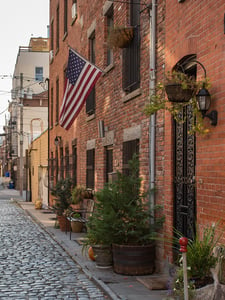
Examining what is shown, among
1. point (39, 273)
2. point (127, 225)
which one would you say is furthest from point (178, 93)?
point (39, 273)

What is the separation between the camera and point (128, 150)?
10.9 m

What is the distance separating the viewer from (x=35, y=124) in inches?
1892

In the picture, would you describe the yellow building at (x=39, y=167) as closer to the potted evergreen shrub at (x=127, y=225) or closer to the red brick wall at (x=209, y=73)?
the potted evergreen shrub at (x=127, y=225)

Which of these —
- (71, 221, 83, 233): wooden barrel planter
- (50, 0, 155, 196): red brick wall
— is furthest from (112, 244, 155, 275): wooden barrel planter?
(71, 221, 83, 233): wooden barrel planter

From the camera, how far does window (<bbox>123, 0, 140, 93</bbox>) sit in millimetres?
10336

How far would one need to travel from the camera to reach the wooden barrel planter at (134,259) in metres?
8.42

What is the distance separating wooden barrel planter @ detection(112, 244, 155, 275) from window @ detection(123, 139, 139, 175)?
2.43m

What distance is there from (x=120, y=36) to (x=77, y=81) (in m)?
1.49

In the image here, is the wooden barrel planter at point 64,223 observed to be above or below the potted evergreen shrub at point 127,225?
below

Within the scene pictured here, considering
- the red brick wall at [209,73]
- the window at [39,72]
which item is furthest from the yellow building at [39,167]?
the window at [39,72]

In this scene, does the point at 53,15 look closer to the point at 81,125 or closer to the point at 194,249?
the point at 81,125

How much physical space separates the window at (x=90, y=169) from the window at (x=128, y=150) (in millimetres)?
3866

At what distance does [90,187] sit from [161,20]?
7.44 m

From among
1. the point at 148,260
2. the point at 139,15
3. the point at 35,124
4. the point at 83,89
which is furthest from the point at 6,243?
the point at 35,124
